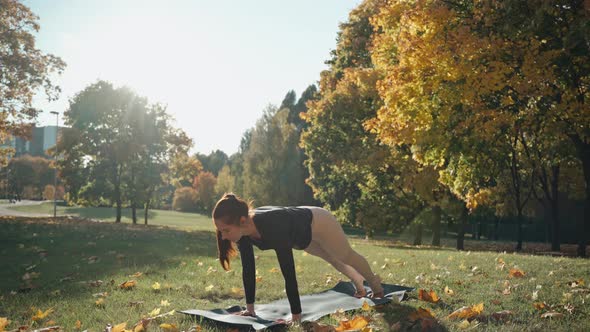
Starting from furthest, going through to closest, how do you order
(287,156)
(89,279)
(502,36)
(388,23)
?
1. (287,156)
2. (388,23)
3. (502,36)
4. (89,279)

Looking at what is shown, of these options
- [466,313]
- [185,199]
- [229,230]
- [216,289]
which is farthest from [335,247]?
[185,199]

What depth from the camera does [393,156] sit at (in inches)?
887

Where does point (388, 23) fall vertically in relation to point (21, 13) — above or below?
below

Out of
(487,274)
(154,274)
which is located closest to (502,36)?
(487,274)

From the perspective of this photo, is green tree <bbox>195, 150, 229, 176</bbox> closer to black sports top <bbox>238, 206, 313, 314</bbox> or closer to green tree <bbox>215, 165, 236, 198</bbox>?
green tree <bbox>215, 165, 236, 198</bbox>

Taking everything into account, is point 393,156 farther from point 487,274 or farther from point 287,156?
point 287,156

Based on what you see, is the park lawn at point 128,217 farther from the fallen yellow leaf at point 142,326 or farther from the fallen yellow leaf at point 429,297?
the fallen yellow leaf at point 142,326

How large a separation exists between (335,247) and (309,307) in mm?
682

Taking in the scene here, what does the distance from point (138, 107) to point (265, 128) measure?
16016 mm

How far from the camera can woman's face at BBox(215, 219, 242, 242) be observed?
4.52m

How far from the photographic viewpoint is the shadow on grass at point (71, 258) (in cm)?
763

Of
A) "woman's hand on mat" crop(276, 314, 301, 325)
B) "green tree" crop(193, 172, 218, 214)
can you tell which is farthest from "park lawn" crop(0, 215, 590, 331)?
"green tree" crop(193, 172, 218, 214)

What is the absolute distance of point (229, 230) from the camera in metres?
4.59

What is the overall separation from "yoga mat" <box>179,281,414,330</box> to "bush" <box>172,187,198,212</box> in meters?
84.5
